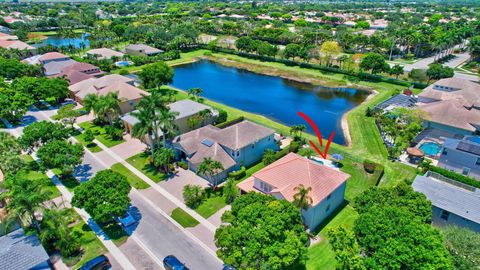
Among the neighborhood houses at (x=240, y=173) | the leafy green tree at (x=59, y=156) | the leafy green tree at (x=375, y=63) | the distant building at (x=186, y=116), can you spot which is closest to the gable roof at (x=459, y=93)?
the neighborhood houses at (x=240, y=173)

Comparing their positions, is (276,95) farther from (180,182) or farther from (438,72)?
(180,182)

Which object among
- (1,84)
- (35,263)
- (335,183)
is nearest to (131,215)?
(35,263)

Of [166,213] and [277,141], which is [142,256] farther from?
[277,141]

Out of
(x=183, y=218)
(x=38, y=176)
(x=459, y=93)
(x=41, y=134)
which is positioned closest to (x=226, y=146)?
(x=183, y=218)

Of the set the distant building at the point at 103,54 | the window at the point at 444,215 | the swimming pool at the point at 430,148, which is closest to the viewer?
the window at the point at 444,215

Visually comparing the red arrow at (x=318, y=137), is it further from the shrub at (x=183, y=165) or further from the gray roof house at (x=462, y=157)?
the shrub at (x=183, y=165)

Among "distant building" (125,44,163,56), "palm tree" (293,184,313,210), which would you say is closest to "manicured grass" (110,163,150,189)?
"palm tree" (293,184,313,210)

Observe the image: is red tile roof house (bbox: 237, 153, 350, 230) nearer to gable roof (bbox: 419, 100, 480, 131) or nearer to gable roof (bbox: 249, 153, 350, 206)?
gable roof (bbox: 249, 153, 350, 206)
